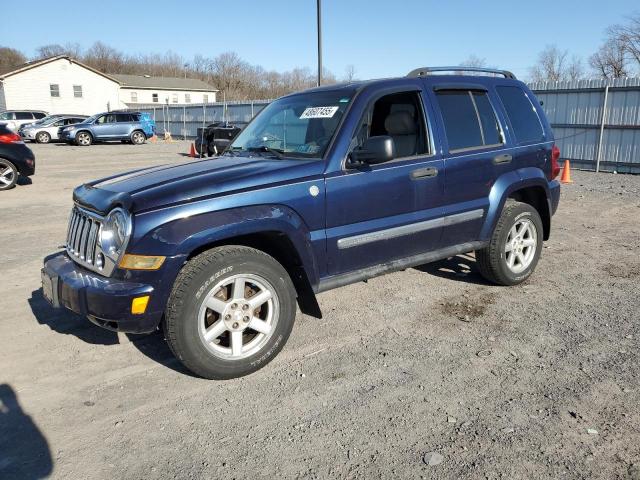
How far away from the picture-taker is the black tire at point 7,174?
12.0 m

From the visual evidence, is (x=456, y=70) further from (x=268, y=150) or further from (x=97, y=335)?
(x=97, y=335)

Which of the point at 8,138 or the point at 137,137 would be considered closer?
the point at 8,138

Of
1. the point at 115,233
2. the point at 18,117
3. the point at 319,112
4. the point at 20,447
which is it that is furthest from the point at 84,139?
the point at 20,447

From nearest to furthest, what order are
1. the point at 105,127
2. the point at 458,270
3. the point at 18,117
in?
the point at 458,270 < the point at 105,127 < the point at 18,117

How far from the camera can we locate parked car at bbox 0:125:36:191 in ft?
39.3

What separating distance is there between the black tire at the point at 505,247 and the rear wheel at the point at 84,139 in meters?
27.9

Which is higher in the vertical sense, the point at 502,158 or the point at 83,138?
the point at 502,158

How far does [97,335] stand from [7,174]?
987 cm

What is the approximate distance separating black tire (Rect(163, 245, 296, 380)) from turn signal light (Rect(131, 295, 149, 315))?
15 centimetres

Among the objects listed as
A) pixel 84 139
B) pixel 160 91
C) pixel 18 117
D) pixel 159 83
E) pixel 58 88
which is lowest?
pixel 84 139

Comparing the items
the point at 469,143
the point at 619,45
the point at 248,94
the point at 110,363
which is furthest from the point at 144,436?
the point at 248,94

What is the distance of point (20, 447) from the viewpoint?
9.18 feet

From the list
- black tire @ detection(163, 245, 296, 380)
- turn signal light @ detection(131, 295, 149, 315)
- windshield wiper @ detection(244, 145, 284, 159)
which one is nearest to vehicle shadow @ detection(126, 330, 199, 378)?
black tire @ detection(163, 245, 296, 380)

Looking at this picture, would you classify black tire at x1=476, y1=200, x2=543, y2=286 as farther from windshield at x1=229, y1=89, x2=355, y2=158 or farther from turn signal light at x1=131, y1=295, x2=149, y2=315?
turn signal light at x1=131, y1=295, x2=149, y2=315
